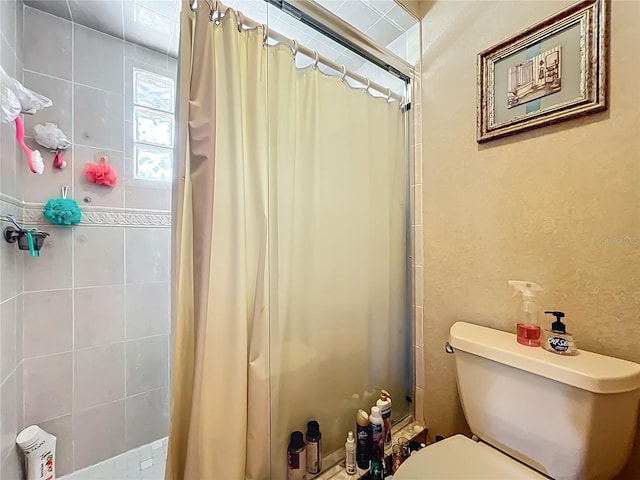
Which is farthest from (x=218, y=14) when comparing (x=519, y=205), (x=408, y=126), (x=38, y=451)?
(x=38, y=451)

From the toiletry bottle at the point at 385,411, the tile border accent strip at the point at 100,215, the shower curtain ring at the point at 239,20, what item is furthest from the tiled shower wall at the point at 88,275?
the toiletry bottle at the point at 385,411

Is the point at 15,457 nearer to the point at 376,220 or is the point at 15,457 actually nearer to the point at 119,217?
the point at 119,217

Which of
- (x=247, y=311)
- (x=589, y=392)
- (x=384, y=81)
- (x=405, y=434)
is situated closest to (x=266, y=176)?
(x=247, y=311)

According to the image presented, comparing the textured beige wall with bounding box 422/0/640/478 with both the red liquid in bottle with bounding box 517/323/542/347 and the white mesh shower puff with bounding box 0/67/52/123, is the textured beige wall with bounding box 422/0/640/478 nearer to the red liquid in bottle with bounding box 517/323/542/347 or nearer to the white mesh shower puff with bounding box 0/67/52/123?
the red liquid in bottle with bounding box 517/323/542/347

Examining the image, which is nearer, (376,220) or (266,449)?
(266,449)

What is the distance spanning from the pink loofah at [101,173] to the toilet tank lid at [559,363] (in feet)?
5.28

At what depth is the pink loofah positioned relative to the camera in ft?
4.29

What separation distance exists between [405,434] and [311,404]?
0.51m

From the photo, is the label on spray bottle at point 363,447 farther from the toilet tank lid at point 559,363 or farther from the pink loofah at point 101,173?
the pink loofah at point 101,173

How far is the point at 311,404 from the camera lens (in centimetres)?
103

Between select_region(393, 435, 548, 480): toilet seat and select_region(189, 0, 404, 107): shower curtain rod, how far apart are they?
4.24 ft

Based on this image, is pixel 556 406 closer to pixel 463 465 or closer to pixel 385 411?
pixel 463 465

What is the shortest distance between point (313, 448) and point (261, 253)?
0.70 meters

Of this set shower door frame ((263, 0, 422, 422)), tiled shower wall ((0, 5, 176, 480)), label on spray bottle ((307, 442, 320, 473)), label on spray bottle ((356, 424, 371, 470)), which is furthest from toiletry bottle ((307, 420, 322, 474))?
tiled shower wall ((0, 5, 176, 480))
